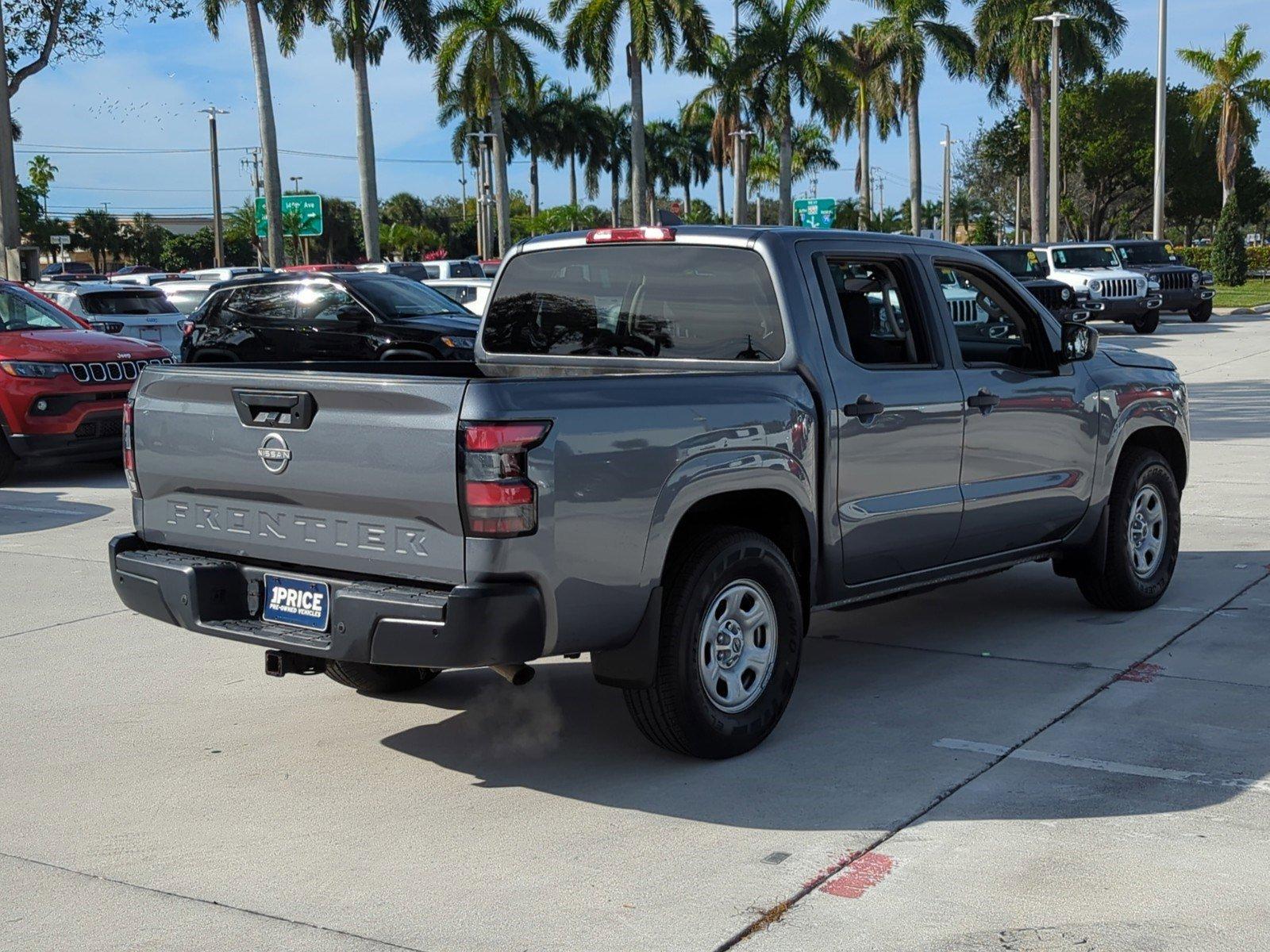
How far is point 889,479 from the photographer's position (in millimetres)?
5875

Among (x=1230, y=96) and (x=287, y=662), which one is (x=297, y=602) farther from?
(x=1230, y=96)

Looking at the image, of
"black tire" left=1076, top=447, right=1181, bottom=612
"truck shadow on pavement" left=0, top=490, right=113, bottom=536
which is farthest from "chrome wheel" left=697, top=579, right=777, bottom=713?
"truck shadow on pavement" left=0, top=490, right=113, bottom=536

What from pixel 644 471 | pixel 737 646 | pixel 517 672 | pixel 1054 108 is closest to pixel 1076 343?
pixel 737 646

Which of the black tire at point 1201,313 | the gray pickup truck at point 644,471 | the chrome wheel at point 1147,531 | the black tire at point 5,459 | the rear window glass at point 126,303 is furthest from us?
the black tire at point 1201,313

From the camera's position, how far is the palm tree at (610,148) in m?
78.7

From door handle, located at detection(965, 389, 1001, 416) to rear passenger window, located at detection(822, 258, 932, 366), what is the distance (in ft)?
0.91

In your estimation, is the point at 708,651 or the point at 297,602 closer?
the point at 297,602

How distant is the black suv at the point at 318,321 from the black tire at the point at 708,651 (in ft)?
32.3

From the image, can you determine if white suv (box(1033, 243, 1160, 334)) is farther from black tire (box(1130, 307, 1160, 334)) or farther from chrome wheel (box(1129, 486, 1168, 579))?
chrome wheel (box(1129, 486, 1168, 579))

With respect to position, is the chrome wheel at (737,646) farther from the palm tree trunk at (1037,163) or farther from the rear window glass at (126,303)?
the palm tree trunk at (1037,163)

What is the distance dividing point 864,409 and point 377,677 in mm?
2289

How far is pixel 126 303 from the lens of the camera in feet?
61.2

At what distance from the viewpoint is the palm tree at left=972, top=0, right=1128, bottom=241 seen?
161 ft

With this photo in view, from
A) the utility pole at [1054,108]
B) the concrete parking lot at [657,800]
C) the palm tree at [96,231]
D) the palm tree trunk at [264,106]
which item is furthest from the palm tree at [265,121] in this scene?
the palm tree at [96,231]
